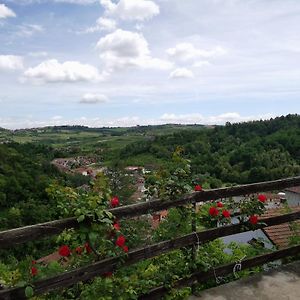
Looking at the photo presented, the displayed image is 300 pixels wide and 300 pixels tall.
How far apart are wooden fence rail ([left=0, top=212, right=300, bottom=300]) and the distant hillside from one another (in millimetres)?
34649

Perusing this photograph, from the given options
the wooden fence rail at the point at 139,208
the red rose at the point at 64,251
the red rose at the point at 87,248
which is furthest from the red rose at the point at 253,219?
the red rose at the point at 64,251

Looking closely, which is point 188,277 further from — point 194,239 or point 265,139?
point 265,139

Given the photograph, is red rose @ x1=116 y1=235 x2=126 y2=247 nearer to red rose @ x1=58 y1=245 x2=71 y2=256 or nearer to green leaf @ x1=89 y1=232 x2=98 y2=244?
green leaf @ x1=89 y1=232 x2=98 y2=244

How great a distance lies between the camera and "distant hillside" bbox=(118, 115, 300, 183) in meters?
50.7

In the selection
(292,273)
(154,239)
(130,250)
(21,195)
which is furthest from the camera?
(21,195)

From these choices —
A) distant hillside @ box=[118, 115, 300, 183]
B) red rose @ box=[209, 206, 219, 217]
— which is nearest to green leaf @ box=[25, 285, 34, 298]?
red rose @ box=[209, 206, 219, 217]

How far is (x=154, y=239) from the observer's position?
11.6ft

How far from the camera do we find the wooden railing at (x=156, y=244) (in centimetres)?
271

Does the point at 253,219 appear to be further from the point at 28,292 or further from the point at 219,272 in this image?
the point at 28,292

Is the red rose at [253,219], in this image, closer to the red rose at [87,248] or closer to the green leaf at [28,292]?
the red rose at [87,248]

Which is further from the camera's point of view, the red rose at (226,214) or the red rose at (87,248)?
the red rose at (226,214)

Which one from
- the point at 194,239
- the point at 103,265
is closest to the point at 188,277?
the point at 194,239

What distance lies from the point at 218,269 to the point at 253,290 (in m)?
0.38

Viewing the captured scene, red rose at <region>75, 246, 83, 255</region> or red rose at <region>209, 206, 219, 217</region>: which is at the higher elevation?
red rose at <region>209, 206, 219, 217</region>
